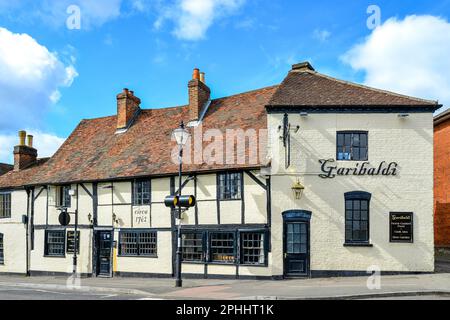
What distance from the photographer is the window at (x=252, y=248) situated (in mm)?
18344

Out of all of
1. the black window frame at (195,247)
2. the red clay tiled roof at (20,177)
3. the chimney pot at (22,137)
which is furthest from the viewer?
the chimney pot at (22,137)

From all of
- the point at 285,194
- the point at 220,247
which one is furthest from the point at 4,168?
the point at 285,194

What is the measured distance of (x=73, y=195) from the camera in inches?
908

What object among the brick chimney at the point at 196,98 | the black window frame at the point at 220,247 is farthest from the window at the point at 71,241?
the brick chimney at the point at 196,98

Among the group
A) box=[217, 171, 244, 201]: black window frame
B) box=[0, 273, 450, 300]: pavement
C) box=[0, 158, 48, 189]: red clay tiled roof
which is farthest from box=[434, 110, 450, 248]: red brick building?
box=[0, 158, 48, 189]: red clay tiled roof

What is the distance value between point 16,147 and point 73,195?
6790 millimetres

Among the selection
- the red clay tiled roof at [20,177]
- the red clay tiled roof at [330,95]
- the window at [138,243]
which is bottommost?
the window at [138,243]

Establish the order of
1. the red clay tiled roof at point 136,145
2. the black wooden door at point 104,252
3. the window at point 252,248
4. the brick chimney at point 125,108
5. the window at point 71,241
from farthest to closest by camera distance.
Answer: the brick chimney at point 125,108 < the window at point 71,241 < the black wooden door at point 104,252 < the red clay tiled roof at point 136,145 < the window at point 252,248

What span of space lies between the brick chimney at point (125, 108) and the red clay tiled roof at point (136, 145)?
410 mm

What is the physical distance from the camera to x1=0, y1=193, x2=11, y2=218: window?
25.8 meters

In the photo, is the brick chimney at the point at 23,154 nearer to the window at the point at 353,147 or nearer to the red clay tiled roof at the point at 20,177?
the red clay tiled roof at the point at 20,177

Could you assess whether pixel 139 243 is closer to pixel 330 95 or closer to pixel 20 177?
pixel 20 177
